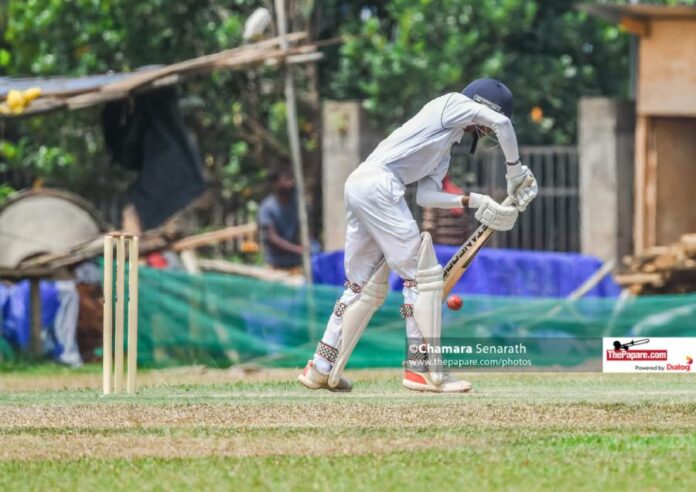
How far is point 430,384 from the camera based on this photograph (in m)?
10.1

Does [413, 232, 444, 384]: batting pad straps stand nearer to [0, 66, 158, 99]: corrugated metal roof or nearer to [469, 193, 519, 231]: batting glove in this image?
[469, 193, 519, 231]: batting glove

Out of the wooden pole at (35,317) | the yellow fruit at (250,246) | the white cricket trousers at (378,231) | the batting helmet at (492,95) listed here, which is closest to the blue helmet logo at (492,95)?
the batting helmet at (492,95)

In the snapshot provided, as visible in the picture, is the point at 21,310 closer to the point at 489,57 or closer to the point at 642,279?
the point at 642,279

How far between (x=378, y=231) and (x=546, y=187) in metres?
11.2

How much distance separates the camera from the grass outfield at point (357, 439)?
7336 millimetres

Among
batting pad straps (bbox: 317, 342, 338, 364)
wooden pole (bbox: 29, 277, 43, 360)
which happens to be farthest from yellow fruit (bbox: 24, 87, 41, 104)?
batting pad straps (bbox: 317, 342, 338, 364)

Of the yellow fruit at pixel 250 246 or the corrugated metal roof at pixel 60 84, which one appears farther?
the yellow fruit at pixel 250 246

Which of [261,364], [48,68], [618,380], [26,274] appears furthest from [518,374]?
[48,68]

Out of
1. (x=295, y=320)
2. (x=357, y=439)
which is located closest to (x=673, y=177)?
(x=295, y=320)

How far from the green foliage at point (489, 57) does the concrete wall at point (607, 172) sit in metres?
3.22

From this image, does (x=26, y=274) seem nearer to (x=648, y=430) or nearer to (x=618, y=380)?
(x=618, y=380)

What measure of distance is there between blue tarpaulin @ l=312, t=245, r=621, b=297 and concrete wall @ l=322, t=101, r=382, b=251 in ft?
8.75

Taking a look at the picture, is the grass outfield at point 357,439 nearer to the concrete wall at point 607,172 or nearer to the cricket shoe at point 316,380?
the cricket shoe at point 316,380

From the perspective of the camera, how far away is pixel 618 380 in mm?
11469
